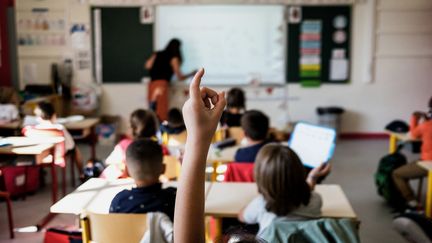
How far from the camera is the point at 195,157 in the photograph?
67cm

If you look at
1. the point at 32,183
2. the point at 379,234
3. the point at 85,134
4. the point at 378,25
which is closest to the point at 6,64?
the point at 32,183

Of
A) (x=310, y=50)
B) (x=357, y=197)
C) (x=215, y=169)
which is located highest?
(x=310, y=50)

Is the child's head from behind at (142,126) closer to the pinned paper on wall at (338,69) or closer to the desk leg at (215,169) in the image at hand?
the desk leg at (215,169)

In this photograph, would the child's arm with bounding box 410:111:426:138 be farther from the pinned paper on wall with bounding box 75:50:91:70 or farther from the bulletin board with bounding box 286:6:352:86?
the pinned paper on wall with bounding box 75:50:91:70

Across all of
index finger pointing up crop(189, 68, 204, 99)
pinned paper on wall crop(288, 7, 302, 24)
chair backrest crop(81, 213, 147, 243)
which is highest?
pinned paper on wall crop(288, 7, 302, 24)

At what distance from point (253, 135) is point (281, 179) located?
3.64 feet

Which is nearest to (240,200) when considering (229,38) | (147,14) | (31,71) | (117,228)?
(117,228)

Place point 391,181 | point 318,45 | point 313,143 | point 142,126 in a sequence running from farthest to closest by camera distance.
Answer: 1. point 318,45
2. point 391,181
3. point 142,126
4. point 313,143

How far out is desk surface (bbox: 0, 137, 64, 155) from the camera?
3.39 feet

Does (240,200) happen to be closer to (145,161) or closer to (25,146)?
(145,161)

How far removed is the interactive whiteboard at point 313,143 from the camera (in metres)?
2.86

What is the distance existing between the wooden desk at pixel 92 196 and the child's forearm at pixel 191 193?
0.40 metres

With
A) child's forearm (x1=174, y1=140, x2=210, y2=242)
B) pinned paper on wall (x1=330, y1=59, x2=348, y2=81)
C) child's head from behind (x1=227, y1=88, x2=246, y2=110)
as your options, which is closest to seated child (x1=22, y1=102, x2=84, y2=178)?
child's forearm (x1=174, y1=140, x2=210, y2=242)

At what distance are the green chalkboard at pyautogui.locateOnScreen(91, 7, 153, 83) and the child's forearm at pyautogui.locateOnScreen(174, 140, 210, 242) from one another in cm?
601
